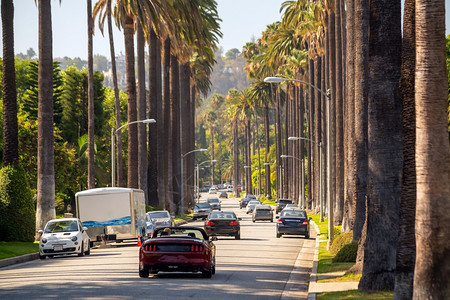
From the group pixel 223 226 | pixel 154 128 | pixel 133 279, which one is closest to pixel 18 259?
pixel 133 279

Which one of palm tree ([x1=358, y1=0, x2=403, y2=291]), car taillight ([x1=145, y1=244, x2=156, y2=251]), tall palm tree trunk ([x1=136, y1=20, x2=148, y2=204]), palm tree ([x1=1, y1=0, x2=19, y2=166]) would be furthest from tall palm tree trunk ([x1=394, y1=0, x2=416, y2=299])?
tall palm tree trunk ([x1=136, y1=20, x2=148, y2=204])

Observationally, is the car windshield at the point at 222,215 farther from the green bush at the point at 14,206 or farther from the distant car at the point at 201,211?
the distant car at the point at 201,211

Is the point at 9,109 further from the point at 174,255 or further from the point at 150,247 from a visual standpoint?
the point at 174,255

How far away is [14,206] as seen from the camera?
4000 centimetres

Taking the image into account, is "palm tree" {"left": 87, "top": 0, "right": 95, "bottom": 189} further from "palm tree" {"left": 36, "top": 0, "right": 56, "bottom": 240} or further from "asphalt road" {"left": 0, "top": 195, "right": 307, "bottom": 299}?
"asphalt road" {"left": 0, "top": 195, "right": 307, "bottom": 299}

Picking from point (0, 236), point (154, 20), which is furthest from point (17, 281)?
point (154, 20)

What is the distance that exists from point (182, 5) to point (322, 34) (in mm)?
21334

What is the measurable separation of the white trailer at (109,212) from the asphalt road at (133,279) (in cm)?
618

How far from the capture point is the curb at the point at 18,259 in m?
31.2

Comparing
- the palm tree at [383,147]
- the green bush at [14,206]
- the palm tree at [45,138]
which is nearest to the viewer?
the palm tree at [383,147]

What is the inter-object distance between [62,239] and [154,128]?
3756 centimetres

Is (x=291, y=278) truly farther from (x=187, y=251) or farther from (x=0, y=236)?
(x=0, y=236)

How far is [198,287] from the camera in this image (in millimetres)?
21203

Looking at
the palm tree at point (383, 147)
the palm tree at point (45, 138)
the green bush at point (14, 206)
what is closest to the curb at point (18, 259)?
the green bush at point (14, 206)
